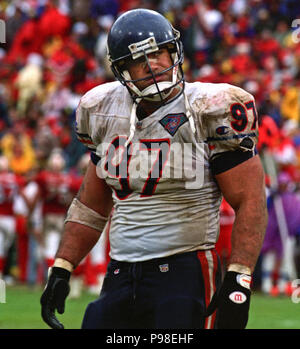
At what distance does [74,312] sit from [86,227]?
4577 millimetres

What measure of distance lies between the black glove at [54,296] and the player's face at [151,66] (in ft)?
2.63

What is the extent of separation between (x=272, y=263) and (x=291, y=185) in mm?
913

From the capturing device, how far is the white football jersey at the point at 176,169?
10.2 feet

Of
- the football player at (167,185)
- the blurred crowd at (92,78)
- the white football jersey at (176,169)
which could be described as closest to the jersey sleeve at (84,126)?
the football player at (167,185)

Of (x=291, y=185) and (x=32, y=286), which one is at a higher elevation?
(x=291, y=185)

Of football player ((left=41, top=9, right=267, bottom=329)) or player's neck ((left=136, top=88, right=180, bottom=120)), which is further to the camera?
player's neck ((left=136, top=88, right=180, bottom=120))

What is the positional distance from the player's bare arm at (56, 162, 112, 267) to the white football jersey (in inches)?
9.0

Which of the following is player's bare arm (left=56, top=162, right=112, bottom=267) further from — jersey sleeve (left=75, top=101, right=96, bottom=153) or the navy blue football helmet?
the navy blue football helmet

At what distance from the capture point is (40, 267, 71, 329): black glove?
3.31 m

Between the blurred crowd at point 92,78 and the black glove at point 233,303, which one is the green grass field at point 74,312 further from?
the black glove at point 233,303

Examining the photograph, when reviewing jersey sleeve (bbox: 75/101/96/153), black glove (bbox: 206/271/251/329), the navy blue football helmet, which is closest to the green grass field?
jersey sleeve (bbox: 75/101/96/153)
